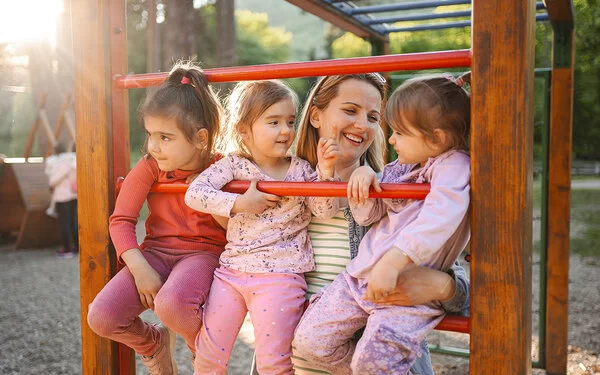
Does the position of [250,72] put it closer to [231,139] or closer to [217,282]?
[231,139]

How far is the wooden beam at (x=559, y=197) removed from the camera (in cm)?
307

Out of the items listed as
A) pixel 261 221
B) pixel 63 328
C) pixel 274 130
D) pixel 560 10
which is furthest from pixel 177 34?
pixel 261 221

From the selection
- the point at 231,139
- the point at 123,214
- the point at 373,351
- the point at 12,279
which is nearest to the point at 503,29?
the point at 373,351

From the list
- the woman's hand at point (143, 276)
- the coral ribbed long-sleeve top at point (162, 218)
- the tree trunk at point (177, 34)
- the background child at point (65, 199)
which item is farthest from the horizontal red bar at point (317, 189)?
the tree trunk at point (177, 34)

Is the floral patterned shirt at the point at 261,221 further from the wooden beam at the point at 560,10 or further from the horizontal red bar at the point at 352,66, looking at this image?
the wooden beam at the point at 560,10

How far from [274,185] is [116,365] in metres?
0.79

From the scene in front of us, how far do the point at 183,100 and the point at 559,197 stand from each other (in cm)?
216

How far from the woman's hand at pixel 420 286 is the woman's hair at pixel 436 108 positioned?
331mm

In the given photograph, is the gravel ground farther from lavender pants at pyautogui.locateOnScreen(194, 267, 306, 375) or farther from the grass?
lavender pants at pyautogui.locateOnScreen(194, 267, 306, 375)

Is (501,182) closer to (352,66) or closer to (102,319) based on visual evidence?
(352,66)

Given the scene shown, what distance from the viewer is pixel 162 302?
5.43 ft

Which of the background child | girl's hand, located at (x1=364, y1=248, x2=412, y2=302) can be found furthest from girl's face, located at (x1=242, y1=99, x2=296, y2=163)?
the background child

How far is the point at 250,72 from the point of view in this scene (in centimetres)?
157

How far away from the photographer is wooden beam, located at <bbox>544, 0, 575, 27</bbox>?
107 inches
